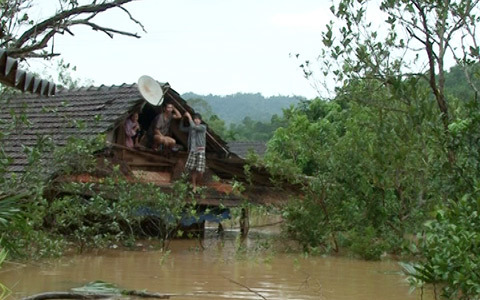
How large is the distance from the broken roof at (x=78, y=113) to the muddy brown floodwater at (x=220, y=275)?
242cm

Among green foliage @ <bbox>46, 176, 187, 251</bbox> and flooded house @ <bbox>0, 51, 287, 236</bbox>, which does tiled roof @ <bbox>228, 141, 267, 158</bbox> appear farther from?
green foliage @ <bbox>46, 176, 187, 251</bbox>

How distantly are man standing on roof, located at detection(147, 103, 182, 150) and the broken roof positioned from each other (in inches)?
9.0

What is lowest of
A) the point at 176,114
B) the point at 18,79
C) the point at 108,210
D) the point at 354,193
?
the point at 108,210

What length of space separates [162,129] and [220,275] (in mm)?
5735

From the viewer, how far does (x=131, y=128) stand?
14.6 m

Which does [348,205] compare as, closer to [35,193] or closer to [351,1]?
[351,1]

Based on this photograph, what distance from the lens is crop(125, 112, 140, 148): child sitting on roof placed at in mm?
14516

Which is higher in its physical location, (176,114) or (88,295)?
(176,114)

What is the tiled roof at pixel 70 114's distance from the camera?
13.2m

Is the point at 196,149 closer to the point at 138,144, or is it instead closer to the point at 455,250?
the point at 138,144

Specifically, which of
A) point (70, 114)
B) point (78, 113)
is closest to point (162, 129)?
point (78, 113)

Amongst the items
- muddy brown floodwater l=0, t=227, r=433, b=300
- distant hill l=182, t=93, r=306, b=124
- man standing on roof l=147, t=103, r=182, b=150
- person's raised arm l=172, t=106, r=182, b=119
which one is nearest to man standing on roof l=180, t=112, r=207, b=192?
person's raised arm l=172, t=106, r=182, b=119

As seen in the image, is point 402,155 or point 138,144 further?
point 138,144

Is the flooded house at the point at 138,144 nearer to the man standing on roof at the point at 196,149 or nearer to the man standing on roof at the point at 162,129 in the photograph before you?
the man standing on roof at the point at 162,129
